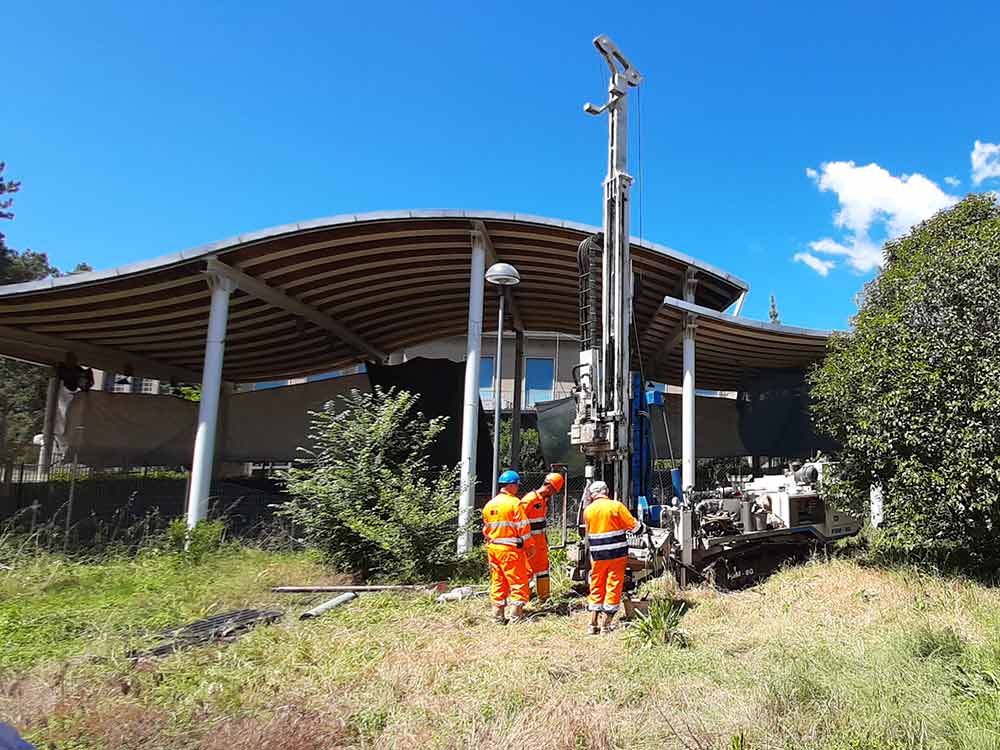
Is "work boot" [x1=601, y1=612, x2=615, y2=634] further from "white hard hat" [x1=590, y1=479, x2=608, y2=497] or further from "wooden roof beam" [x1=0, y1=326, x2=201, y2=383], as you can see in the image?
"wooden roof beam" [x1=0, y1=326, x2=201, y2=383]

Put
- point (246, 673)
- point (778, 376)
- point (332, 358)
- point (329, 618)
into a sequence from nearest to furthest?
point (246, 673) → point (329, 618) → point (778, 376) → point (332, 358)

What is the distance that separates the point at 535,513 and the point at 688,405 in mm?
5917

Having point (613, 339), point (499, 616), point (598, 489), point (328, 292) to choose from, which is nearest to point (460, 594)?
point (499, 616)

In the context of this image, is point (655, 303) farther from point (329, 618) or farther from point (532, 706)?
point (532, 706)

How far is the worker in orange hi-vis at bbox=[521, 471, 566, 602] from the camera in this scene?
289 inches

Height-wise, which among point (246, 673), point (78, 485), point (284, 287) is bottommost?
point (246, 673)

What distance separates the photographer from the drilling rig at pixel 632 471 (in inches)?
295

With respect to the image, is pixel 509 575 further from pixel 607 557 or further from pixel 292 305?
pixel 292 305

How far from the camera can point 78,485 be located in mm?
14125

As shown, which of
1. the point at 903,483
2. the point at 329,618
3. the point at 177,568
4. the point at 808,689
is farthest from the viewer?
the point at 177,568

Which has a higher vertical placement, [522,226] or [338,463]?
[522,226]

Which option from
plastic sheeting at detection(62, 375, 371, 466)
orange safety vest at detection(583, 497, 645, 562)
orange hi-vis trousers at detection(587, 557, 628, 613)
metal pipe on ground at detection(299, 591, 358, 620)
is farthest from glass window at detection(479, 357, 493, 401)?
orange hi-vis trousers at detection(587, 557, 628, 613)

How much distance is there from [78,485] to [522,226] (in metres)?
11.1

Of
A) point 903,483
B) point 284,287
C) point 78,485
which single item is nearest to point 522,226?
point 284,287
